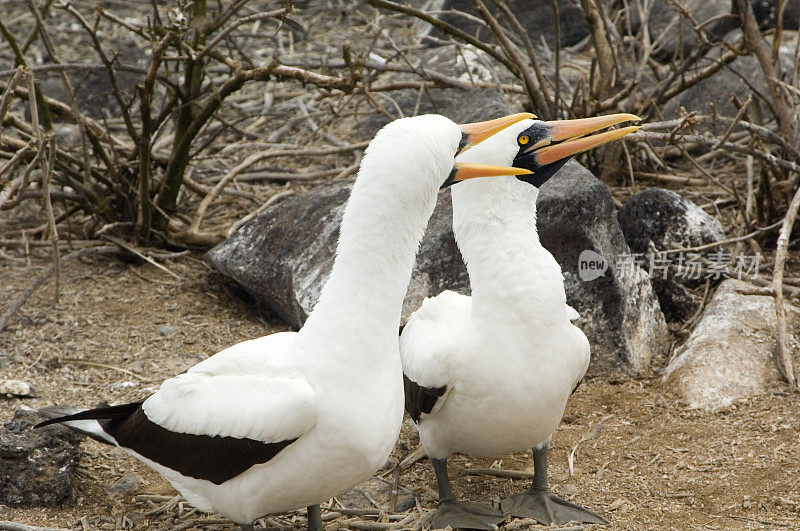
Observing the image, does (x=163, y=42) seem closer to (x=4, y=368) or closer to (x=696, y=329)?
(x=4, y=368)

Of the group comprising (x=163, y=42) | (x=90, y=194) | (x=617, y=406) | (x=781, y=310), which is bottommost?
(x=617, y=406)

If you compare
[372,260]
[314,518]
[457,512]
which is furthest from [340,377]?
[457,512]

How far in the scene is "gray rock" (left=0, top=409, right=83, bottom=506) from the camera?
123 inches

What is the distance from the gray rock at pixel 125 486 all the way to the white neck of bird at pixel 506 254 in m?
1.47

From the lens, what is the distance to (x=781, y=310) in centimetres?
385

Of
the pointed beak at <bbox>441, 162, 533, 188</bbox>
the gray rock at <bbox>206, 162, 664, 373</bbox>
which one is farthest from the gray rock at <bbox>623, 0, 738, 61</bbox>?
the pointed beak at <bbox>441, 162, 533, 188</bbox>

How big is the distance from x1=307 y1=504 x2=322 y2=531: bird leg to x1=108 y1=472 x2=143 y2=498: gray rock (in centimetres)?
82

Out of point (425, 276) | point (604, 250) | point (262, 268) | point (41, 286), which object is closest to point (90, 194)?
point (41, 286)

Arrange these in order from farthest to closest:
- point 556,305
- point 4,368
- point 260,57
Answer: point 260,57 → point 4,368 → point 556,305

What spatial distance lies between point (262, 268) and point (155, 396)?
5.95 ft

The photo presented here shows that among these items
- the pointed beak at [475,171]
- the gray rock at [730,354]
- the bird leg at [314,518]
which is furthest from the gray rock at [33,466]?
the gray rock at [730,354]

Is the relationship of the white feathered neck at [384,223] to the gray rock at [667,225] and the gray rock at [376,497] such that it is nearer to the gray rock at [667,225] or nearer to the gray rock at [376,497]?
the gray rock at [376,497]

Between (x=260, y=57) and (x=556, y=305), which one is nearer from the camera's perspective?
(x=556, y=305)

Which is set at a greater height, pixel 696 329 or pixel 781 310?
pixel 781 310
